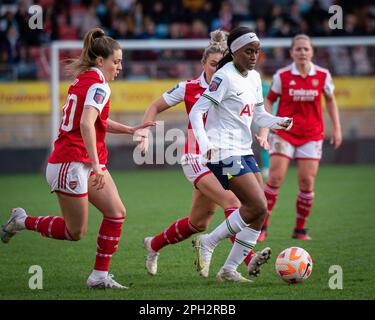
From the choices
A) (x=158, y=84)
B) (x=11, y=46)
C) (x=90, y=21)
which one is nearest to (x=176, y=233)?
(x=158, y=84)

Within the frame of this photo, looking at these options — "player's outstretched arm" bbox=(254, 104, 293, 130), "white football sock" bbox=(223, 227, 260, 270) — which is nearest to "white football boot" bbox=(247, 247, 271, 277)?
"white football sock" bbox=(223, 227, 260, 270)

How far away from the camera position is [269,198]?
9.33m

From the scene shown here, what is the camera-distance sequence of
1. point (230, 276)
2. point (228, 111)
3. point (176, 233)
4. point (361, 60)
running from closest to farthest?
point (228, 111) < point (230, 276) < point (176, 233) < point (361, 60)

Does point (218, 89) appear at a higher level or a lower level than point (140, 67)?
higher

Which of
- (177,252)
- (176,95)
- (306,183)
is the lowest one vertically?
(177,252)

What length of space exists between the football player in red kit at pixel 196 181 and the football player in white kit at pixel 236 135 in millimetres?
317

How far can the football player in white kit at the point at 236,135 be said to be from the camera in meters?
6.55

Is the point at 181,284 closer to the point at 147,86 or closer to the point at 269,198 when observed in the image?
the point at 269,198

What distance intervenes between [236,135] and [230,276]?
1.08m

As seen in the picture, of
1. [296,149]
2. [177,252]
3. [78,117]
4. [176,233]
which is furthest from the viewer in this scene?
[296,149]

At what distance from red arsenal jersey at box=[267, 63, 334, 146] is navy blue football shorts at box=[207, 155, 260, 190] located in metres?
2.75

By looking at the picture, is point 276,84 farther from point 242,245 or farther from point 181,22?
point 181,22

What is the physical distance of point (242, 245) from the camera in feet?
22.0
